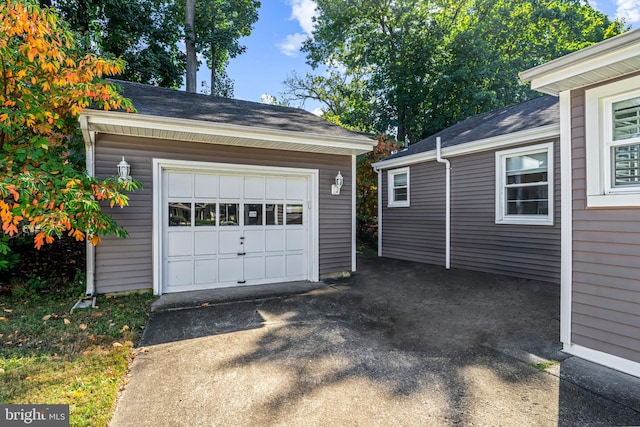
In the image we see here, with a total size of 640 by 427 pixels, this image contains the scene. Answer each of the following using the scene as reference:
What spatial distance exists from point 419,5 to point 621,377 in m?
20.5

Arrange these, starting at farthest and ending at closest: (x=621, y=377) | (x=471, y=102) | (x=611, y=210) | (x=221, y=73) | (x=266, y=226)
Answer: (x=221, y=73) < (x=471, y=102) < (x=266, y=226) < (x=611, y=210) < (x=621, y=377)

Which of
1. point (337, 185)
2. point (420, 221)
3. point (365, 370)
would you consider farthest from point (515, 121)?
point (365, 370)

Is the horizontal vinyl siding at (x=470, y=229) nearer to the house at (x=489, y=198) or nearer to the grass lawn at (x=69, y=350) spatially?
the house at (x=489, y=198)

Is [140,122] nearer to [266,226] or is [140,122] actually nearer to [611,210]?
[266,226]

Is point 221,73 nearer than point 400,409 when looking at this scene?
No

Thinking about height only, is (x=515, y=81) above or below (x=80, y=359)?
above

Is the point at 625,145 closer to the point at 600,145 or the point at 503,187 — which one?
the point at 600,145

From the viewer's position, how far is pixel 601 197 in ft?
9.93

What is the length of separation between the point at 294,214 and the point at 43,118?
412cm

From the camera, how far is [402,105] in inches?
696

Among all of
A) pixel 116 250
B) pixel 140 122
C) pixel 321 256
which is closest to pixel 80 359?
pixel 116 250

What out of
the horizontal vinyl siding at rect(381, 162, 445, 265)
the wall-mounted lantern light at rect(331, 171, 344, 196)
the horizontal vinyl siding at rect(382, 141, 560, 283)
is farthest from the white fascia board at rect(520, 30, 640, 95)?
the horizontal vinyl siding at rect(381, 162, 445, 265)

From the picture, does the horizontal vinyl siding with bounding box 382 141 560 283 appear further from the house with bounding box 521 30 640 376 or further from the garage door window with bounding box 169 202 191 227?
the garage door window with bounding box 169 202 191 227

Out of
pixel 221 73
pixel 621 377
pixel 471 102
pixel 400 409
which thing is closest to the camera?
pixel 400 409
